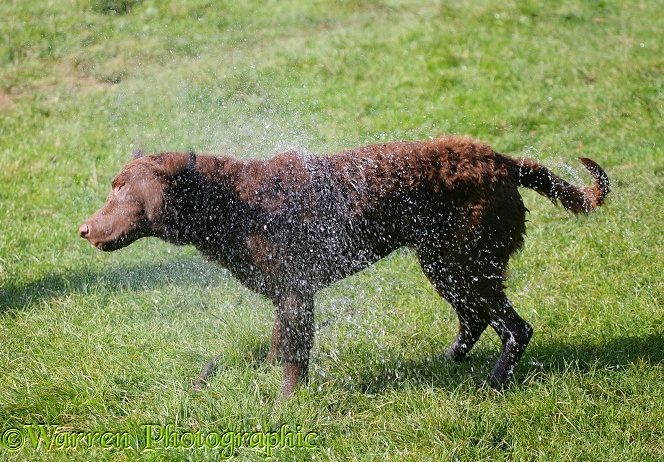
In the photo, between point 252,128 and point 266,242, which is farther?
point 252,128

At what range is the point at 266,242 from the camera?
169 inches

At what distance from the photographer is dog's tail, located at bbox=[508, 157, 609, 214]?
15.5 ft

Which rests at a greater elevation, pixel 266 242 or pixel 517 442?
pixel 266 242

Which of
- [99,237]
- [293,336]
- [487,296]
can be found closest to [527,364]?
[487,296]

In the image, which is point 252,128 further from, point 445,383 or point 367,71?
point 445,383

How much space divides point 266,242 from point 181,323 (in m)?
1.28

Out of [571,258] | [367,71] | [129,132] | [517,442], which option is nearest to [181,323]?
[517,442]

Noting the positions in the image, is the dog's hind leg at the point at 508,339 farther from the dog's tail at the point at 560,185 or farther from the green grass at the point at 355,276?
the dog's tail at the point at 560,185

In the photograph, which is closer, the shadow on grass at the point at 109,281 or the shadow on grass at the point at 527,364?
the shadow on grass at the point at 527,364

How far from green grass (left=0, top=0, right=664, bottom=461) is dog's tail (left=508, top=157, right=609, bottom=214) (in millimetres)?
936

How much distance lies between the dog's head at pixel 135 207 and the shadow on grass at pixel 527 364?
58.6 inches

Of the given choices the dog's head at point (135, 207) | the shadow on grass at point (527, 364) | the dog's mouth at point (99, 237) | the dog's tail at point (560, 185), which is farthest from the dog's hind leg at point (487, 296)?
the dog's mouth at point (99, 237)

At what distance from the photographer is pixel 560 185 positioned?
A: 4801 millimetres

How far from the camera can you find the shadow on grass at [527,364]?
4609mm
